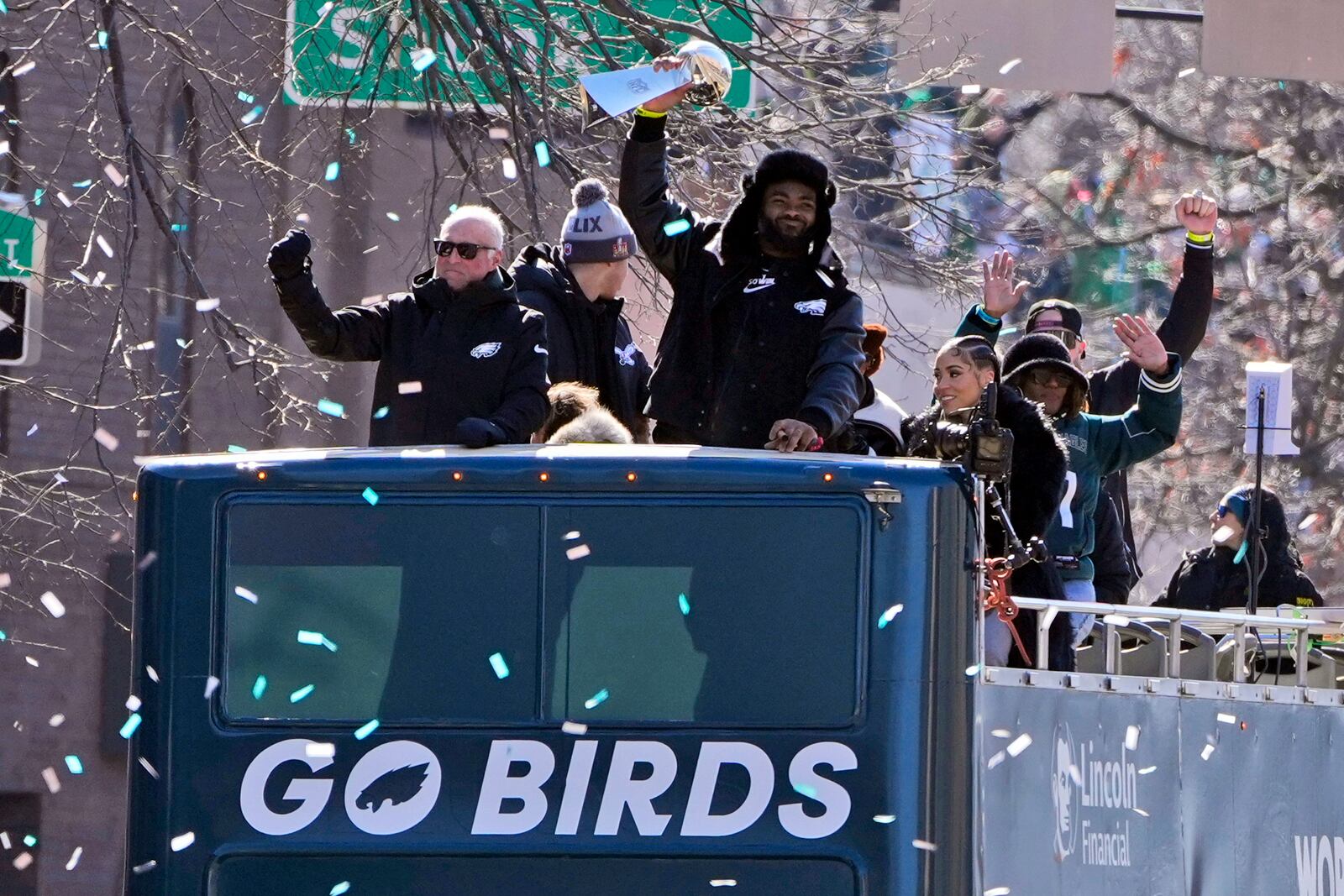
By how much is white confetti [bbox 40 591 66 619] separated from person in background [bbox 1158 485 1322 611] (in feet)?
20.2

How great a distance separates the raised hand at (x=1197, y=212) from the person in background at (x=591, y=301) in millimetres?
2222

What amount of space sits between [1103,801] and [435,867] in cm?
214

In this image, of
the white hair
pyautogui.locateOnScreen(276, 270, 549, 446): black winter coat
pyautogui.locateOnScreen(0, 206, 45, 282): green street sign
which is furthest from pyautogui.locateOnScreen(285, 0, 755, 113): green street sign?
pyautogui.locateOnScreen(276, 270, 549, 446): black winter coat

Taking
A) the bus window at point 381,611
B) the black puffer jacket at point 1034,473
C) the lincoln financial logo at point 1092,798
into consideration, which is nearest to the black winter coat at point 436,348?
the bus window at point 381,611

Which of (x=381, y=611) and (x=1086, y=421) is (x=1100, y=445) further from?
(x=381, y=611)

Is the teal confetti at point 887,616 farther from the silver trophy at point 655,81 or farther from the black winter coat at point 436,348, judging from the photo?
the silver trophy at point 655,81

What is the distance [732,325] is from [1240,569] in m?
4.68

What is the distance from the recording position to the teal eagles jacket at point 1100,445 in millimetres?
8258

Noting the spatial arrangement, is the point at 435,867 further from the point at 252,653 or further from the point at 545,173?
the point at 545,173

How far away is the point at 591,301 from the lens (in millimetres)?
8312

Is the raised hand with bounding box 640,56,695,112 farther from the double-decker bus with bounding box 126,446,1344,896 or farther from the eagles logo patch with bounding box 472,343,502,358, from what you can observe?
the double-decker bus with bounding box 126,446,1344,896

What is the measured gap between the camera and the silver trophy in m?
7.16

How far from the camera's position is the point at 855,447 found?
7.77 m

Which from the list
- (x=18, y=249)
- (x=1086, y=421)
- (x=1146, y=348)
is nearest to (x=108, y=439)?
(x=18, y=249)
